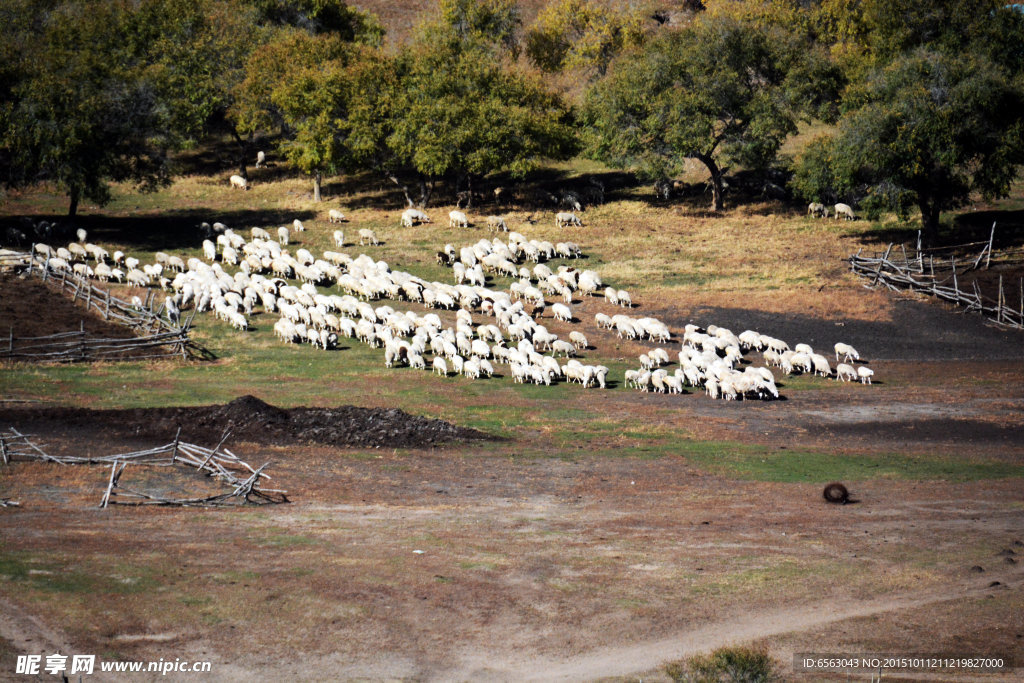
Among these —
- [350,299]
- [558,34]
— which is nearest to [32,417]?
[350,299]

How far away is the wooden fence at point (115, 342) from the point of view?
30.9m

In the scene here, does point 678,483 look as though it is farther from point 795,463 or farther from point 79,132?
point 79,132

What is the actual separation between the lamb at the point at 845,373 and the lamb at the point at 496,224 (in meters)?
23.8

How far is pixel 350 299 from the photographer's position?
121ft

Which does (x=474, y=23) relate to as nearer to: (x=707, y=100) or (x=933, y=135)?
(x=707, y=100)

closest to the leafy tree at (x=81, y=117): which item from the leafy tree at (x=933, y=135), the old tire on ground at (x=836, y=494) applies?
the leafy tree at (x=933, y=135)

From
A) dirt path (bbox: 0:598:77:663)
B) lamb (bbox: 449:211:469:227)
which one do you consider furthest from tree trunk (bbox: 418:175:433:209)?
dirt path (bbox: 0:598:77:663)

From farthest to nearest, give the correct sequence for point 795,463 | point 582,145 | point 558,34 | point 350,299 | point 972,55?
point 558,34
point 582,145
point 972,55
point 350,299
point 795,463

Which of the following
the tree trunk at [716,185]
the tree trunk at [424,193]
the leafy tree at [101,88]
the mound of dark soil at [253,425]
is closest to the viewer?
the mound of dark soil at [253,425]

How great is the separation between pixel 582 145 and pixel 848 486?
40.4 meters

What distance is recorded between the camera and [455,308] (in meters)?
38.9

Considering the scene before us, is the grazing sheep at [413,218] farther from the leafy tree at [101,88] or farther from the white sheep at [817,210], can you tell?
the white sheep at [817,210]

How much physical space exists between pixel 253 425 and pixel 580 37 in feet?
192

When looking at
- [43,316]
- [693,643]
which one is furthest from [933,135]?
[43,316]
